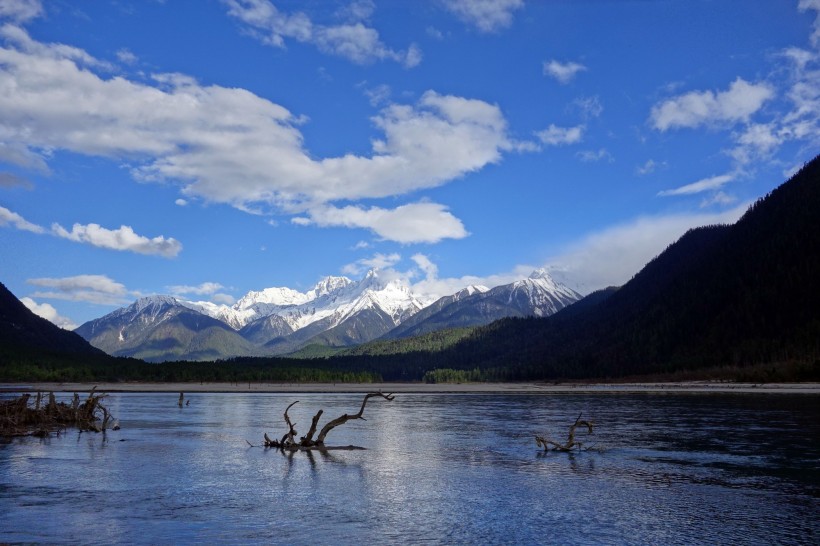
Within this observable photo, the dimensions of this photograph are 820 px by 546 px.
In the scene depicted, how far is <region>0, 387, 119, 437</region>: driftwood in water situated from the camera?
6462cm

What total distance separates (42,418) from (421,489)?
176 ft

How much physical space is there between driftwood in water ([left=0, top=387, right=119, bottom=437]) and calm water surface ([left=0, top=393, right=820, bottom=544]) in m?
3.93

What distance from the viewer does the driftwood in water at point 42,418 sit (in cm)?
6462

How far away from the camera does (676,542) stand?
25.4 m

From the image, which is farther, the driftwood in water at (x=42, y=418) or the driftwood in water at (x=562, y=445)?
the driftwood in water at (x=42, y=418)

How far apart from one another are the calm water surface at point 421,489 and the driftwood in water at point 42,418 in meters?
3.93

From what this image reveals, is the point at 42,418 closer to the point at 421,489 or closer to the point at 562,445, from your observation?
the point at 421,489

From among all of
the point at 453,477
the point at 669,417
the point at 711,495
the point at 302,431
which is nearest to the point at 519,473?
the point at 453,477

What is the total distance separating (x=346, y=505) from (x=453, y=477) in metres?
9.93

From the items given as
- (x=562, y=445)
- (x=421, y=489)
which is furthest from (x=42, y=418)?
(x=562, y=445)

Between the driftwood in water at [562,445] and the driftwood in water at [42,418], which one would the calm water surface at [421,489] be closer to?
the driftwood in water at [562,445]

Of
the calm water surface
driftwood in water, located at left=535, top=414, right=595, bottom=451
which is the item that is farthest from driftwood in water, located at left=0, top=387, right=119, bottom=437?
driftwood in water, located at left=535, top=414, right=595, bottom=451

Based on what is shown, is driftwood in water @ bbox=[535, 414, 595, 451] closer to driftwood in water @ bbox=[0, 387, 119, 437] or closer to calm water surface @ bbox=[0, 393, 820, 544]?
calm water surface @ bbox=[0, 393, 820, 544]

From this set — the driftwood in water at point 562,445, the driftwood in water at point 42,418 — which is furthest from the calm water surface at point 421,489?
the driftwood in water at point 42,418
